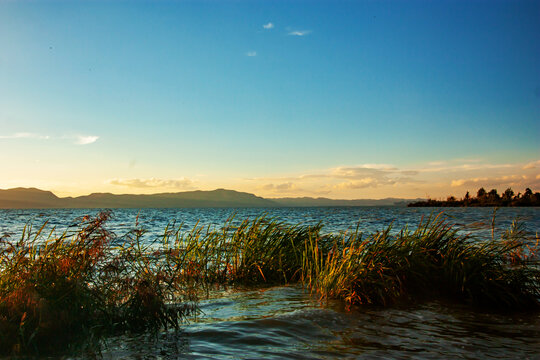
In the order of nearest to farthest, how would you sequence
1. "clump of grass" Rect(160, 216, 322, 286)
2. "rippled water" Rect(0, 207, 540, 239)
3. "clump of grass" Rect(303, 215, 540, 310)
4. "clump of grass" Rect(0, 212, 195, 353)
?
"clump of grass" Rect(0, 212, 195, 353)
"clump of grass" Rect(303, 215, 540, 310)
"clump of grass" Rect(160, 216, 322, 286)
"rippled water" Rect(0, 207, 540, 239)

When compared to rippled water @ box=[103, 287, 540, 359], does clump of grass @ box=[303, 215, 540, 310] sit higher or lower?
higher

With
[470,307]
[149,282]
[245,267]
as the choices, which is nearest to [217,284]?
[245,267]

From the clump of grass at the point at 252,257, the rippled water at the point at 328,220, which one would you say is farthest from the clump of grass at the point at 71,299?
the clump of grass at the point at 252,257

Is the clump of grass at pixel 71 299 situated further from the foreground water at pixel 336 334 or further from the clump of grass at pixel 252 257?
the clump of grass at pixel 252 257

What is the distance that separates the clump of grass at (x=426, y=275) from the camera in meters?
7.49

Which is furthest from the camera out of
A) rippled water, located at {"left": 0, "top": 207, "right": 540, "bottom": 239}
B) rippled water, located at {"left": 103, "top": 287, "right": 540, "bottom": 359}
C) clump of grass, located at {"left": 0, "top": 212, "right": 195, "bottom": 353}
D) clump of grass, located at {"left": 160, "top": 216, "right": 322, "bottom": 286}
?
rippled water, located at {"left": 0, "top": 207, "right": 540, "bottom": 239}

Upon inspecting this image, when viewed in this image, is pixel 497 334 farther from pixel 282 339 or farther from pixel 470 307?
pixel 282 339

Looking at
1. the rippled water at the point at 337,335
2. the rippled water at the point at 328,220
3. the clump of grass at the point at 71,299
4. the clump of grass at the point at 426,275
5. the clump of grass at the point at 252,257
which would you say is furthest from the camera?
the rippled water at the point at 328,220

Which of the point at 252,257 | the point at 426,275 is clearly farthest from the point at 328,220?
the point at 426,275

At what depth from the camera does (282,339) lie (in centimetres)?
579

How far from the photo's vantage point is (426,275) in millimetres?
8305

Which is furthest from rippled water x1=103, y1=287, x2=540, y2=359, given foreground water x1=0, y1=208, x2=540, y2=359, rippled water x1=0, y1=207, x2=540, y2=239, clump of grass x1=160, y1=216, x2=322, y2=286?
clump of grass x1=160, y1=216, x2=322, y2=286

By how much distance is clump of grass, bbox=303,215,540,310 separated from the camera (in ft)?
24.6

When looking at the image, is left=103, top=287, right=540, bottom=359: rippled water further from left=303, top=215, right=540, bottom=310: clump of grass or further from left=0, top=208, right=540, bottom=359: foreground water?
left=303, top=215, right=540, bottom=310: clump of grass
